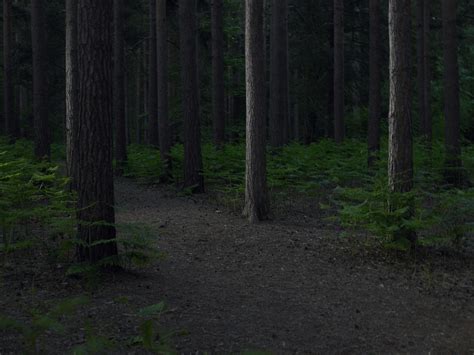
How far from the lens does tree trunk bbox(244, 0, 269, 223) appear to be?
1105 centimetres

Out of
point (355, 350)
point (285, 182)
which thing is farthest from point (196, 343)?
point (285, 182)

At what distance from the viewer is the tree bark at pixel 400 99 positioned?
948 cm

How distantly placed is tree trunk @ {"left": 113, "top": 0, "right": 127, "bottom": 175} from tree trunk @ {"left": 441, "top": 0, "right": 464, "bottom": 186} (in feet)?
34.1

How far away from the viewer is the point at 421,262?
9.20 metres

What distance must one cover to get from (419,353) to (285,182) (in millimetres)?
8316

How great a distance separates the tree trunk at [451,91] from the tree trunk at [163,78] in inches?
319

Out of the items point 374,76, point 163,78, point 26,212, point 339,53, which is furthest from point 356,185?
point 26,212

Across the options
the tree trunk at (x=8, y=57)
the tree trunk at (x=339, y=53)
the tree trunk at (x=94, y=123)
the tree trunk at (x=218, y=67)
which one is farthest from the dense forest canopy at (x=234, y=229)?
the tree trunk at (x=8, y=57)

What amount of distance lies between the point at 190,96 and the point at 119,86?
18.7 ft

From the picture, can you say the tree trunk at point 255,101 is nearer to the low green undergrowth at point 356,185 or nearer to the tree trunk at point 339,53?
the low green undergrowth at point 356,185

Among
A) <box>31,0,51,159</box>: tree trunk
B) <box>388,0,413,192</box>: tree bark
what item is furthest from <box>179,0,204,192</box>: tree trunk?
<box>388,0,413,192</box>: tree bark

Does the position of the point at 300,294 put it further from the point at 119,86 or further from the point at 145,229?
the point at 119,86

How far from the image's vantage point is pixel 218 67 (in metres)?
19.1

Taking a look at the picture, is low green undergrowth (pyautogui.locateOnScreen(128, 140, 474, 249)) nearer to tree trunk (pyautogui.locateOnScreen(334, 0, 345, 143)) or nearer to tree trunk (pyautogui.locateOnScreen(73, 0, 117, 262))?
tree trunk (pyautogui.locateOnScreen(334, 0, 345, 143))
